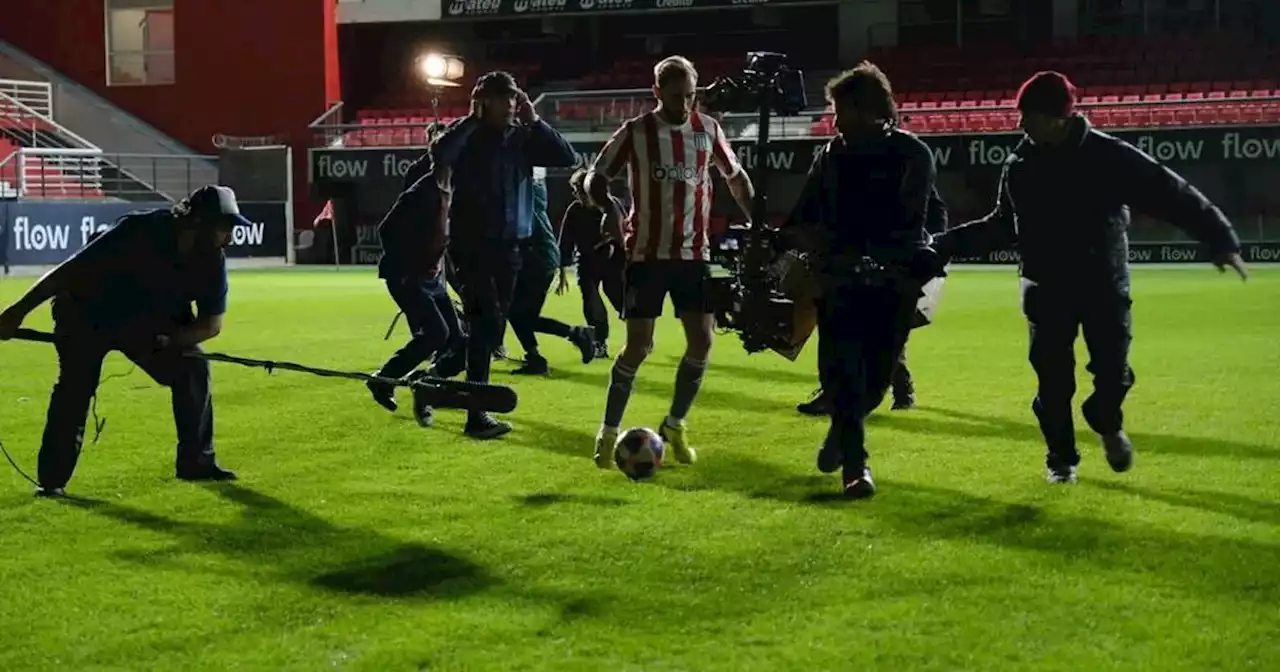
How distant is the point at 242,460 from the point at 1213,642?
548cm

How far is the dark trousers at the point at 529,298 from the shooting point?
44.3 feet

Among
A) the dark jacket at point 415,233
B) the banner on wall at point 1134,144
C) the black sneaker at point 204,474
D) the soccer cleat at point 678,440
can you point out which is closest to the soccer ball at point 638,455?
the soccer cleat at point 678,440

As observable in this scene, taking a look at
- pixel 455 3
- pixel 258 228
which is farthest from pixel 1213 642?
pixel 455 3

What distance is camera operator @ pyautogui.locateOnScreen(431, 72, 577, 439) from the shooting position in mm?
8820

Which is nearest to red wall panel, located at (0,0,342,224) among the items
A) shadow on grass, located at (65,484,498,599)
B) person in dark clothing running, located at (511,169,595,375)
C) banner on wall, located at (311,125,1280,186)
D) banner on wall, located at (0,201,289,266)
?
banner on wall, located at (0,201,289,266)

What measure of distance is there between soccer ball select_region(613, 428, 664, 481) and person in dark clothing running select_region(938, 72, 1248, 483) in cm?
168

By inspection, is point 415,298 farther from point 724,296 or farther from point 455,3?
point 455,3

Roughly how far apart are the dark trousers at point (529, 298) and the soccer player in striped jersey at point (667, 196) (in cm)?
551

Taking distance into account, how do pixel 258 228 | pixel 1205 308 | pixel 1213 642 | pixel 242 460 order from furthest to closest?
pixel 258 228, pixel 1205 308, pixel 242 460, pixel 1213 642

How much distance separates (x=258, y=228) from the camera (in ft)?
118

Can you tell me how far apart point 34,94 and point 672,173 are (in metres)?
36.1

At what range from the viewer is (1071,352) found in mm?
7414

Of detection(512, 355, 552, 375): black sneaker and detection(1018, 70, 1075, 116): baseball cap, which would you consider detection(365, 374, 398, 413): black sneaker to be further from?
detection(1018, 70, 1075, 116): baseball cap

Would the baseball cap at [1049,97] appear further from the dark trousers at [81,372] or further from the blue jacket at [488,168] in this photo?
the dark trousers at [81,372]
